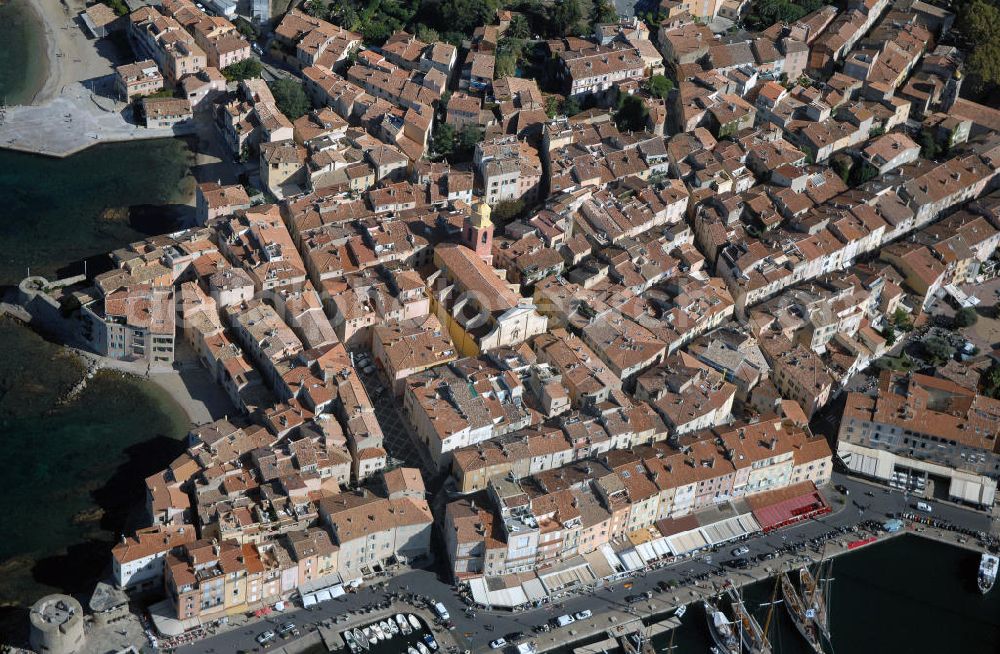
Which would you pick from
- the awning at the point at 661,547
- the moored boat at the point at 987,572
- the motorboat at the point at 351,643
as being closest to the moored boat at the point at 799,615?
the awning at the point at 661,547

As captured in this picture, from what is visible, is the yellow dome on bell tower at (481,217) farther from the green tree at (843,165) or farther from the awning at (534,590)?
the green tree at (843,165)

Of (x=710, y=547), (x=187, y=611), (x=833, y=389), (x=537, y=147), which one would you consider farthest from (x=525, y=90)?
(x=187, y=611)

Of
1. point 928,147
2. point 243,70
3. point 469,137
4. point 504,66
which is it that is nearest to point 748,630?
point 469,137

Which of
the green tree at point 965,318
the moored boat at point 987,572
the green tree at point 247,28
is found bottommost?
the moored boat at point 987,572

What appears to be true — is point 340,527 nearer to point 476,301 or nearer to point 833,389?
point 476,301

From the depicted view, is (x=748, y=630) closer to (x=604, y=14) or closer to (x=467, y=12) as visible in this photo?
(x=604, y=14)
